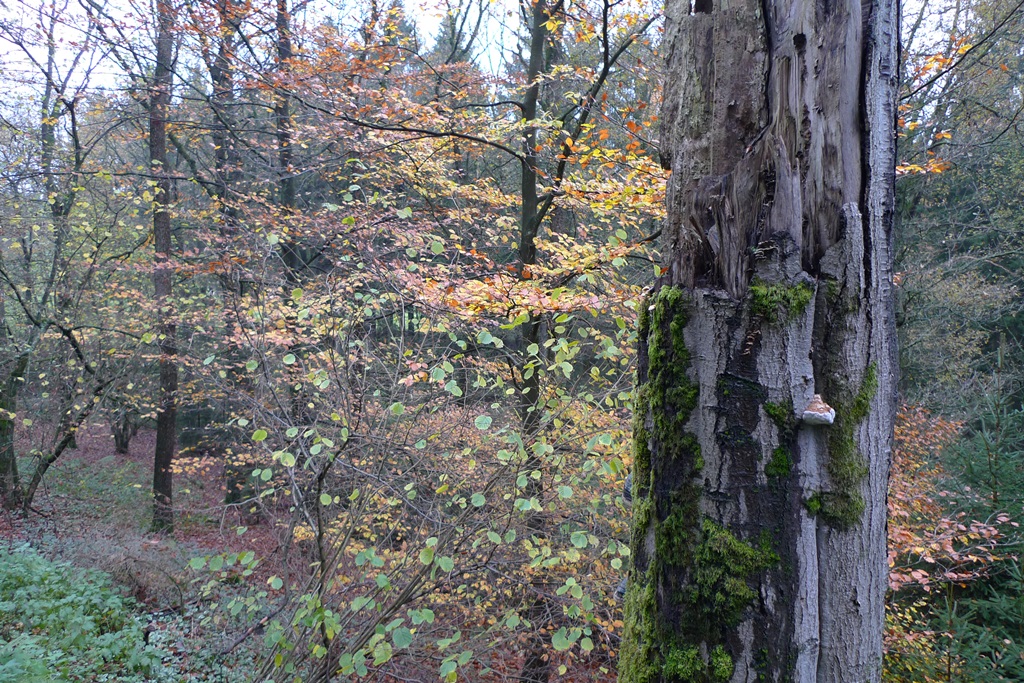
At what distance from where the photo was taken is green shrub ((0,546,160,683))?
17.2 ft

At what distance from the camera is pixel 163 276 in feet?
36.6

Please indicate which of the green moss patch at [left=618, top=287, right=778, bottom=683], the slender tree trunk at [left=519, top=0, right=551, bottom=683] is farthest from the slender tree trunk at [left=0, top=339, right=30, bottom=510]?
the green moss patch at [left=618, top=287, right=778, bottom=683]

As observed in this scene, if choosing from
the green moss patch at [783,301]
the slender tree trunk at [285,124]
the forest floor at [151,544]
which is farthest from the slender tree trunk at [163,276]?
the green moss patch at [783,301]

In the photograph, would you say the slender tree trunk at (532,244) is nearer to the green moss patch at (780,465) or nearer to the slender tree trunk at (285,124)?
the slender tree trunk at (285,124)

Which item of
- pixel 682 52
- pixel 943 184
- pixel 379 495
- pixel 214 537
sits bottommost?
pixel 214 537

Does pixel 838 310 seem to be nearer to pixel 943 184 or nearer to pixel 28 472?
pixel 28 472

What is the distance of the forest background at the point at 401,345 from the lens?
3906 mm

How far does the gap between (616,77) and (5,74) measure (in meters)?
10.3

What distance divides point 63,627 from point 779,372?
7.84 m

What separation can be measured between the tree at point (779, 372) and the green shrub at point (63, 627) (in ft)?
18.2

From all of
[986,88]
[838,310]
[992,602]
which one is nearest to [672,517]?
[838,310]

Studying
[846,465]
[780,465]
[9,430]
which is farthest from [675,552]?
[9,430]

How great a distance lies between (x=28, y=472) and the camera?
10570 mm

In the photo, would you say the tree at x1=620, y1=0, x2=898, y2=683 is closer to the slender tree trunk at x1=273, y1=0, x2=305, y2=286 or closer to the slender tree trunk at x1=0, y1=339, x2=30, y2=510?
the slender tree trunk at x1=273, y1=0, x2=305, y2=286
